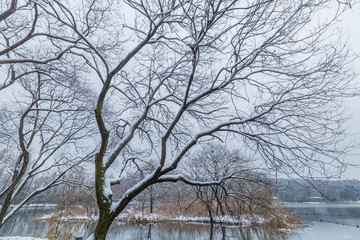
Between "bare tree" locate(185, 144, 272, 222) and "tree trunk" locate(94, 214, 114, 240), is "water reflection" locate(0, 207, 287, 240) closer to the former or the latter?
"bare tree" locate(185, 144, 272, 222)

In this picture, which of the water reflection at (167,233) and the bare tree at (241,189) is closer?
the bare tree at (241,189)

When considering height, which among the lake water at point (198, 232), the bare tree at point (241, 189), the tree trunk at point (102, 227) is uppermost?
the bare tree at point (241, 189)

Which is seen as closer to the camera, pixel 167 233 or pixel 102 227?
pixel 102 227

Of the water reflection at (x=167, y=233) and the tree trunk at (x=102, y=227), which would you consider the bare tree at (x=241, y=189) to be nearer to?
the tree trunk at (x=102, y=227)

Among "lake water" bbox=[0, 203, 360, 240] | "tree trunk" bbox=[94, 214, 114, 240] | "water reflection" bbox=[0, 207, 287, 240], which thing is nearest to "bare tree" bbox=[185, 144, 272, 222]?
"tree trunk" bbox=[94, 214, 114, 240]

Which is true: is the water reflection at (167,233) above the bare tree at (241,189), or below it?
below

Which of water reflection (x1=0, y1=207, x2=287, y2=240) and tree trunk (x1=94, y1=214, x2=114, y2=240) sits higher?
A: tree trunk (x1=94, y1=214, x2=114, y2=240)

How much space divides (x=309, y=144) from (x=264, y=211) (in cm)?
149

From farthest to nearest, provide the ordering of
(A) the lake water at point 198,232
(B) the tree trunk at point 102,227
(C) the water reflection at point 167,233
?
(A) the lake water at point 198,232
(C) the water reflection at point 167,233
(B) the tree trunk at point 102,227

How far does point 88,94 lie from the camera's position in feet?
22.0

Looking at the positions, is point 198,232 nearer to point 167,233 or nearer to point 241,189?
point 167,233

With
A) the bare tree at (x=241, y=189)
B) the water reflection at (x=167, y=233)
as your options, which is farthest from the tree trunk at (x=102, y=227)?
the water reflection at (x=167, y=233)

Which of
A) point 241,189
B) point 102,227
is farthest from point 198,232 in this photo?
point 102,227

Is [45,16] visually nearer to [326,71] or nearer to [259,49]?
[259,49]
